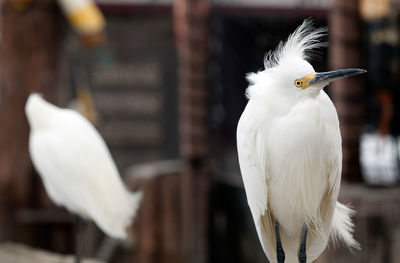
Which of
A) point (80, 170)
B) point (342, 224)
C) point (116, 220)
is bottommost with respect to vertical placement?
point (116, 220)

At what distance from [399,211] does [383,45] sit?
1168mm

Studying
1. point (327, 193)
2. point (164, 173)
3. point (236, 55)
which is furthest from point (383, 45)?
point (327, 193)

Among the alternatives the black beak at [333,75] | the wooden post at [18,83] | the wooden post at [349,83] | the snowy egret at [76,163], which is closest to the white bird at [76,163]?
the snowy egret at [76,163]

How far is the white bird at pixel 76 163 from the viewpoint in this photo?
3.03 metres

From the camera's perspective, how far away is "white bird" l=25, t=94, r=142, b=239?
9.94 ft

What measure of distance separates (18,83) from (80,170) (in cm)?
162

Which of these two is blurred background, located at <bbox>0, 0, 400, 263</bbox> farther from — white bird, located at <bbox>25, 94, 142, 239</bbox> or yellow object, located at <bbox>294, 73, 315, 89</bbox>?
yellow object, located at <bbox>294, 73, 315, 89</bbox>

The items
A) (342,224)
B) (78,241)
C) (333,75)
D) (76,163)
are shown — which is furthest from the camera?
(78,241)

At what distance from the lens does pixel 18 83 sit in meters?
4.45

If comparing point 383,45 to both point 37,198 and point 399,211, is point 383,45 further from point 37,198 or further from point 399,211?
point 37,198

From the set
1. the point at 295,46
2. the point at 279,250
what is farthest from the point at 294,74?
the point at 279,250

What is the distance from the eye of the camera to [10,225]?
4461 millimetres

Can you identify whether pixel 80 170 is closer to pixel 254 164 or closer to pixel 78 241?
pixel 78 241

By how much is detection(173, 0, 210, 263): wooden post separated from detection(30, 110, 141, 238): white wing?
1222 mm
